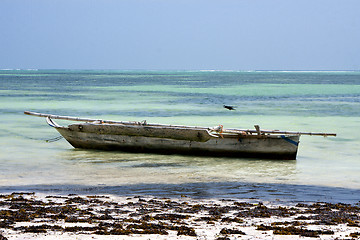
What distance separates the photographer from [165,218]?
6551 millimetres

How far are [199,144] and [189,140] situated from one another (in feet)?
0.82

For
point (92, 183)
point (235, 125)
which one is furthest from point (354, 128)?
point (92, 183)

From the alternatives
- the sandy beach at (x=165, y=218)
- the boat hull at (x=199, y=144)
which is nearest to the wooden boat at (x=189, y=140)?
the boat hull at (x=199, y=144)

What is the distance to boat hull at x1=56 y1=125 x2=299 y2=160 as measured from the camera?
40.2 feet

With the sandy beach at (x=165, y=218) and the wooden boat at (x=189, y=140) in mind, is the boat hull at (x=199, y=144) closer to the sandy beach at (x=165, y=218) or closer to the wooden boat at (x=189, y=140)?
the wooden boat at (x=189, y=140)

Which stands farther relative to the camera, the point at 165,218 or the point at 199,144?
the point at 199,144

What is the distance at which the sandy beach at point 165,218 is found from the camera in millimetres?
5789

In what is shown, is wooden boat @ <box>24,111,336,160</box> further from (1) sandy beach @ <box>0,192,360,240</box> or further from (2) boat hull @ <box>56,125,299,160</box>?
(1) sandy beach @ <box>0,192,360,240</box>

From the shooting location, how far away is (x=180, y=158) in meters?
12.4

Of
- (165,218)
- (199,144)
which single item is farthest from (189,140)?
(165,218)

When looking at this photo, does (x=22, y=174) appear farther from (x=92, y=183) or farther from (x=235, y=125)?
(x=235, y=125)

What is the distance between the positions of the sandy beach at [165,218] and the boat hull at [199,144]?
4.40 meters

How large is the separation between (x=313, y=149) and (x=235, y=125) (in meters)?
6.88

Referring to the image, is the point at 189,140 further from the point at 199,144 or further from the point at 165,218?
the point at 165,218
